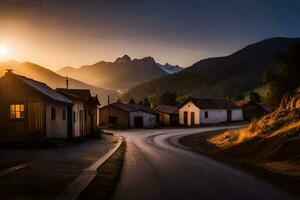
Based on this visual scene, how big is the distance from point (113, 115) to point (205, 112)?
17.7 meters

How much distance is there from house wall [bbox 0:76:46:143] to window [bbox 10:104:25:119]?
237 millimetres

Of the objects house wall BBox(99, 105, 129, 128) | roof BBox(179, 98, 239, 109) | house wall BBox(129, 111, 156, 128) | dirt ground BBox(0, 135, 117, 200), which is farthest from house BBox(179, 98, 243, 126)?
dirt ground BBox(0, 135, 117, 200)

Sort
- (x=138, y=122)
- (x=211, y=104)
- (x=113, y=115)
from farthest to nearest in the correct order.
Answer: (x=211, y=104) < (x=138, y=122) < (x=113, y=115)

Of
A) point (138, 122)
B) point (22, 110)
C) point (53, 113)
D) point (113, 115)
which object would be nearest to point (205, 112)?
point (138, 122)

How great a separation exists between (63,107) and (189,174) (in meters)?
24.0

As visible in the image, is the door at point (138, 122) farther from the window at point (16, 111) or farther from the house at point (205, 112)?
the window at point (16, 111)

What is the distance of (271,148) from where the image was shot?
2489 centimetres

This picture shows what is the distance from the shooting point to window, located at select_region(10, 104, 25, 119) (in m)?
33.8

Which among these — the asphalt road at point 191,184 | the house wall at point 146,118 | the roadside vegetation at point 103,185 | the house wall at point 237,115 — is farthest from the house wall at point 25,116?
the house wall at point 237,115

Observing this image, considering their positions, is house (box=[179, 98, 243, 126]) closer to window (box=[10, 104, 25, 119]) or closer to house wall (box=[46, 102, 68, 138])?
house wall (box=[46, 102, 68, 138])

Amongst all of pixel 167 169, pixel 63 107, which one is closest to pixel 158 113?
pixel 63 107

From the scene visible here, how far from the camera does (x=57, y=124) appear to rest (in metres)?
37.0

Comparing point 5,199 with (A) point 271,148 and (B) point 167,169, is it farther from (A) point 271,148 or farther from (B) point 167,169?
(A) point 271,148

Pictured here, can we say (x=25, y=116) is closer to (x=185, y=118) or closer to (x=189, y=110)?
(x=189, y=110)
